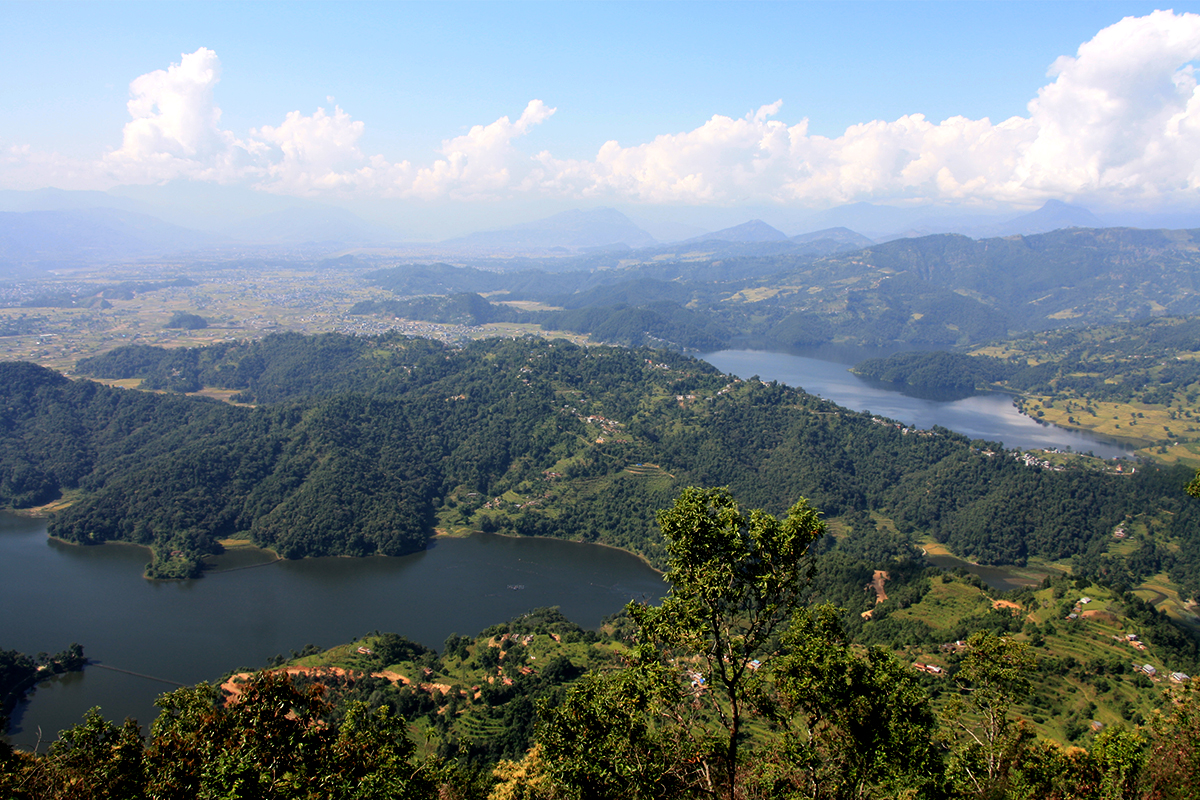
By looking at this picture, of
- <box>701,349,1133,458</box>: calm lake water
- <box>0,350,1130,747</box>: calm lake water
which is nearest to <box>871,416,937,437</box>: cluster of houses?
<box>701,349,1133,458</box>: calm lake water

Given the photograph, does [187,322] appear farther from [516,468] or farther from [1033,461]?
[1033,461]

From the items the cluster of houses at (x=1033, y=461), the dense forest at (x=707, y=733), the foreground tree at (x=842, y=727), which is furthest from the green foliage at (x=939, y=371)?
the foreground tree at (x=842, y=727)

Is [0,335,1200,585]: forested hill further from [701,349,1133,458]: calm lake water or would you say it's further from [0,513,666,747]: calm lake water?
[701,349,1133,458]: calm lake water

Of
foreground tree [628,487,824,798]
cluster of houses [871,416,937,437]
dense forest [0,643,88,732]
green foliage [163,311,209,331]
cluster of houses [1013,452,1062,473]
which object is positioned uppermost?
foreground tree [628,487,824,798]

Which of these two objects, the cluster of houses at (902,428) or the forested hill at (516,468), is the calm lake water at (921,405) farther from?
the forested hill at (516,468)

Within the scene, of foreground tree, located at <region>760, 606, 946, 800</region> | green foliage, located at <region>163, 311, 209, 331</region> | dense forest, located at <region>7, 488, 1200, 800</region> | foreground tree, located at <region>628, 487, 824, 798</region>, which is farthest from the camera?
green foliage, located at <region>163, 311, 209, 331</region>

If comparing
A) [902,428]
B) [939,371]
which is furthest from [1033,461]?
[939,371]
